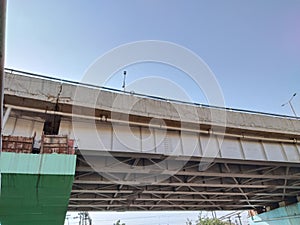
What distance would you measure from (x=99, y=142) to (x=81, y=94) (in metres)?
2.22

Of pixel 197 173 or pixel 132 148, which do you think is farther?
pixel 197 173

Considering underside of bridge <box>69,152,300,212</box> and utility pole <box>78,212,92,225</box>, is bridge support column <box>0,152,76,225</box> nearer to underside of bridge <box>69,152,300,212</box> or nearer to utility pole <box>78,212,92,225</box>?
underside of bridge <box>69,152,300,212</box>

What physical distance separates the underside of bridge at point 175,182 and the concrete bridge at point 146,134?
0.20 ft

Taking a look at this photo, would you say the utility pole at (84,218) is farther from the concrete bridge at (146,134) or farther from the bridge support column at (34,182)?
the bridge support column at (34,182)

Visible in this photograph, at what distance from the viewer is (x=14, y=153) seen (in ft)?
27.0

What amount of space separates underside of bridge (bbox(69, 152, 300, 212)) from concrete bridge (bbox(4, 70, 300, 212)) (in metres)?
0.06

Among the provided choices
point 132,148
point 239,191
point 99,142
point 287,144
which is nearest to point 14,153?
point 99,142

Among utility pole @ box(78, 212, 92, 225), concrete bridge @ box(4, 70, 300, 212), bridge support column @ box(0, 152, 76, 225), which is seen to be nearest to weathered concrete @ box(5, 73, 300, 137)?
concrete bridge @ box(4, 70, 300, 212)

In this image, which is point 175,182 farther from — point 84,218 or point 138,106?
point 84,218

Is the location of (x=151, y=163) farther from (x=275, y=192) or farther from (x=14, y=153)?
(x=275, y=192)

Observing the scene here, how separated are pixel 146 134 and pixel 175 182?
5350mm

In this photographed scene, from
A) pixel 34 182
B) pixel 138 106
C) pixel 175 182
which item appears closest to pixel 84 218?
pixel 175 182

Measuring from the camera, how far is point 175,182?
1611cm

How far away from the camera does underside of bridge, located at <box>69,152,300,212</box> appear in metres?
13.1
